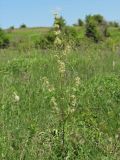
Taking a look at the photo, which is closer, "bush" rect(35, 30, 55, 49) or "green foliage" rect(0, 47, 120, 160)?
"green foliage" rect(0, 47, 120, 160)

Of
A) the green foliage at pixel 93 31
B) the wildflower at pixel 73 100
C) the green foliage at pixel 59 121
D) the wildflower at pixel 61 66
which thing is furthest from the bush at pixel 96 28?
the wildflower at pixel 61 66

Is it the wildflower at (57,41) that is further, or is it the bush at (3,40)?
→ the bush at (3,40)

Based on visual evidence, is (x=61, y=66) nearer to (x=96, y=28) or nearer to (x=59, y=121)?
(x=59, y=121)

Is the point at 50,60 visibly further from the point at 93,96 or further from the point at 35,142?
the point at 35,142

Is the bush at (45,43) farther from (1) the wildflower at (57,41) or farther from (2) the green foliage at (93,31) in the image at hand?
(2) the green foliage at (93,31)

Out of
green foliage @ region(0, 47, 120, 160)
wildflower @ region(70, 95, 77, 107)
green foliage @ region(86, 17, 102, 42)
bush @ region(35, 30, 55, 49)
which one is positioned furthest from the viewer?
green foliage @ region(86, 17, 102, 42)

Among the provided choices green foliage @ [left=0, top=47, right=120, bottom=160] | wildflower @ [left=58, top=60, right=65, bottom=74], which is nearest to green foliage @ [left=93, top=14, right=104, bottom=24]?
green foliage @ [left=0, top=47, right=120, bottom=160]

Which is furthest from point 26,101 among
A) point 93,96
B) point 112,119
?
point 112,119

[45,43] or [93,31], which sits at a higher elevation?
[45,43]

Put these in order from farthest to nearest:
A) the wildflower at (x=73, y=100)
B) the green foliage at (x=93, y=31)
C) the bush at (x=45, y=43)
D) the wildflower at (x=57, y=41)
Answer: the green foliage at (x=93, y=31) < the bush at (x=45, y=43) < the wildflower at (x=73, y=100) < the wildflower at (x=57, y=41)

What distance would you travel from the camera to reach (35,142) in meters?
4.52

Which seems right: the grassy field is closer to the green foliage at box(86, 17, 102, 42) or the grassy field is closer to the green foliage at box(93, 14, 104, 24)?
the green foliage at box(86, 17, 102, 42)

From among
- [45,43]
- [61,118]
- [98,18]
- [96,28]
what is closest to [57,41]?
[61,118]

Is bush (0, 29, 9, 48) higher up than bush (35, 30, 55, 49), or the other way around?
bush (35, 30, 55, 49)
